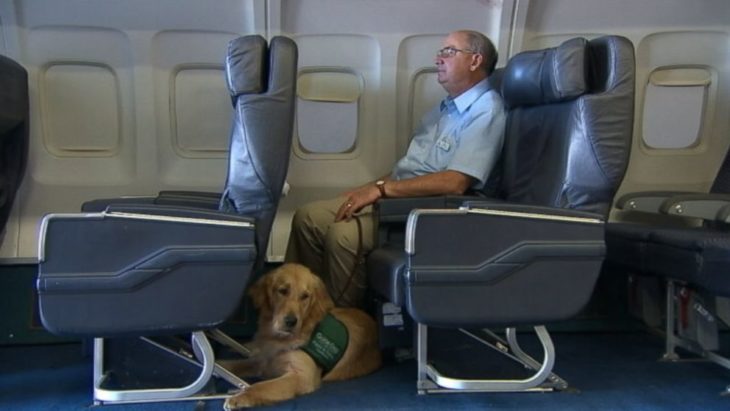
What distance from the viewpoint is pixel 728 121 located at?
355 centimetres

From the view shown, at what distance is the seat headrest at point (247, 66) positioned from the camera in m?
2.17

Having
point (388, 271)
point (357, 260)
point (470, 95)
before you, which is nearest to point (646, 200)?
point (470, 95)

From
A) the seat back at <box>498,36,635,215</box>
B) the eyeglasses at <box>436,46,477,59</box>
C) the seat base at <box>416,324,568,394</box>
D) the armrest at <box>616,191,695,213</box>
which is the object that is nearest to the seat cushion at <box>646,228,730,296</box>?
the seat back at <box>498,36,635,215</box>

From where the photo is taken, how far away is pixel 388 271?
2307mm

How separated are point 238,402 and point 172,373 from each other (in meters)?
0.35

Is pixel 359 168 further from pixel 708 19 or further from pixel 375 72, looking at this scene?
pixel 708 19

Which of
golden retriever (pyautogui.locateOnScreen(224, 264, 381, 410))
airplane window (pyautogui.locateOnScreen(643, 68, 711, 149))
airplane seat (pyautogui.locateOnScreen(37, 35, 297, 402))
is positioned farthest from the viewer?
airplane window (pyautogui.locateOnScreen(643, 68, 711, 149))

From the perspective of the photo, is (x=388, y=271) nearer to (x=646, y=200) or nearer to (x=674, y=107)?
(x=646, y=200)

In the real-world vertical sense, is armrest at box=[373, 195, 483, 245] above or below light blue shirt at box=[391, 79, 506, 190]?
below

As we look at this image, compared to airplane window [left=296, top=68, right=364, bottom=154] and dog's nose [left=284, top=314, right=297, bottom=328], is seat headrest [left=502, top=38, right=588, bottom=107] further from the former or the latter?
dog's nose [left=284, top=314, right=297, bottom=328]

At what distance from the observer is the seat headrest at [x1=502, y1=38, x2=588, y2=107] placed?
243cm

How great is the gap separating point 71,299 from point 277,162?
744 mm

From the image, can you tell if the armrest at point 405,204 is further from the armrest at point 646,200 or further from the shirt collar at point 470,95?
the armrest at point 646,200

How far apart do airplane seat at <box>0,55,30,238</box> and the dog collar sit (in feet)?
4.44
